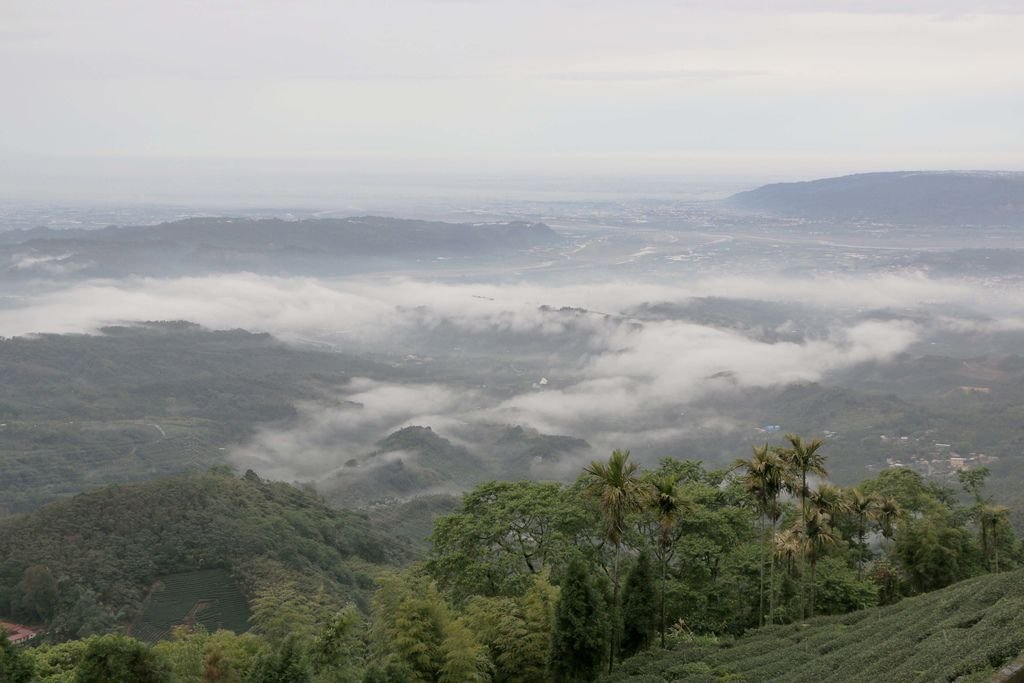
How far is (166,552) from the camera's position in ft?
228

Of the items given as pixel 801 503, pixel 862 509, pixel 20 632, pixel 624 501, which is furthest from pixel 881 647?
pixel 20 632

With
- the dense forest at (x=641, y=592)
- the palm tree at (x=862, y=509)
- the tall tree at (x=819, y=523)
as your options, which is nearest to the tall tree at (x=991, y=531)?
the dense forest at (x=641, y=592)

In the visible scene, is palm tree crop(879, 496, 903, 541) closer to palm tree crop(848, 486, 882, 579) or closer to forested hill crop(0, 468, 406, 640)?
palm tree crop(848, 486, 882, 579)

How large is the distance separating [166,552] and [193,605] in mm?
8759

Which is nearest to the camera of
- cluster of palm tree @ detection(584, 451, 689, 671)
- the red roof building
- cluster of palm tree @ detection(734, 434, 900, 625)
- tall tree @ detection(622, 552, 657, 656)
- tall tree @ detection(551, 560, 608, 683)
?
cluster of palm tree @ detection(584, 451, 689, 671)

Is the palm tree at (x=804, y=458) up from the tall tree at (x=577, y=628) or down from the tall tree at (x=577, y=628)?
up

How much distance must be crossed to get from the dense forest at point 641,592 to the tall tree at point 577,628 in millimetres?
66

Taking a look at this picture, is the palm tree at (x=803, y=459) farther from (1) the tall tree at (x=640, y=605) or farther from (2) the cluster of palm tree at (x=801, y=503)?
(1) the tall tree at (x=640, y=605)

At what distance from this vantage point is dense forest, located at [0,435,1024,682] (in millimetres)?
28188

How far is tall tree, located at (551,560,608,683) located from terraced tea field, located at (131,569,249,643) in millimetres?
33821

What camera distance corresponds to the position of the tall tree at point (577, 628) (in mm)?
28938

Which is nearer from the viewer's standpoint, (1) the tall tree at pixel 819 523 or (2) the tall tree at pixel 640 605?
(2) the tall tree at pixel 640 605

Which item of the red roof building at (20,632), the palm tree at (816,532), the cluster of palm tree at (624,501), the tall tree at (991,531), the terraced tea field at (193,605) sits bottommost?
the terraced tea field at (193,605)

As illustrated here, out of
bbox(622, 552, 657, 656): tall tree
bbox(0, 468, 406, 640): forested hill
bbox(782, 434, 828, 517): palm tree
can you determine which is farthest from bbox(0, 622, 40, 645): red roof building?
bbox(782, 434, 828, 517): palm tree
